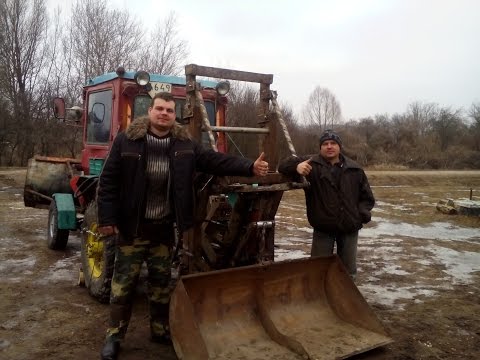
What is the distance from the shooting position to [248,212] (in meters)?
3.81

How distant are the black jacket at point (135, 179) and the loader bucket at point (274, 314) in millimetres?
547

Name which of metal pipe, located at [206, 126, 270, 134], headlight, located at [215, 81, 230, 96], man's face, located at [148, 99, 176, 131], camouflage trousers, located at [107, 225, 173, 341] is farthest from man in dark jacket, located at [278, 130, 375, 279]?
headlight, located at [215, 81, 230, 96]

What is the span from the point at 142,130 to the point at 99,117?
265 cm

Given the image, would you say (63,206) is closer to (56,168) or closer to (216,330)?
(56,168)

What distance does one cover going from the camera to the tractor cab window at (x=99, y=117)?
17.9ft

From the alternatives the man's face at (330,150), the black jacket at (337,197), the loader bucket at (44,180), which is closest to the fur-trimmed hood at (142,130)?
the black jacket at (337,197)

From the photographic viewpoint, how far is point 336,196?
3.94 m

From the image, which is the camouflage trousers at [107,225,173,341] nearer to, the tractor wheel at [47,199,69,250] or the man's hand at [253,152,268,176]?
the man's hand at [253,152,268,176]

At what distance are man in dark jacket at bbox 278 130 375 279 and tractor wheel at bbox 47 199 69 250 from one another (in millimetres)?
3896

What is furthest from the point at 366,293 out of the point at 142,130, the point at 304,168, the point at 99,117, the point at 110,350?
the point at 99,117

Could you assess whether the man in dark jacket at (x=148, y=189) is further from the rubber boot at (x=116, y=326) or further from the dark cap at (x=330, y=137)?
the dark cap at (x=330, y=137)

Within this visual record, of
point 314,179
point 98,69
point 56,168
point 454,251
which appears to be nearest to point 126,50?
point 98,69

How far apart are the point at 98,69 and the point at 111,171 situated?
2293cm

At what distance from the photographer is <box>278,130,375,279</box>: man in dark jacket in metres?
3.94
